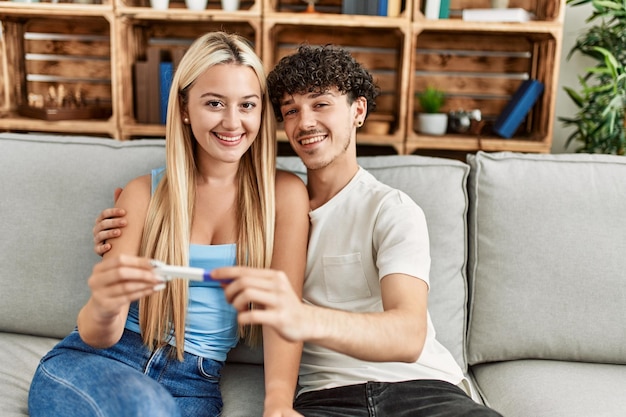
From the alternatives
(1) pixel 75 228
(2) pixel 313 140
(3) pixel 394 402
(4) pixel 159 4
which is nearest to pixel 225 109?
(2) pixel 313 140

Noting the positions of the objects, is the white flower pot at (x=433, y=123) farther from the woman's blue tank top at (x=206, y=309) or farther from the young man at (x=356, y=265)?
the woman's blue tank top at (x=206, y=309)

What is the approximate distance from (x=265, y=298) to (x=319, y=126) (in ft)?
1.88

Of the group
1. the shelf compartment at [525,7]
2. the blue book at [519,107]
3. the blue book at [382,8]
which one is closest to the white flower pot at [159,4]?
the blue book at [382,8]

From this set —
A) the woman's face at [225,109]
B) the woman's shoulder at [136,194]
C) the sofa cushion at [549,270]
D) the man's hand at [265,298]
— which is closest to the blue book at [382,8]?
the sofa cushion at [549,270]

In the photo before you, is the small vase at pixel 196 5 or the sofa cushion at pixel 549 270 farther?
the small vase at pixel 196 5

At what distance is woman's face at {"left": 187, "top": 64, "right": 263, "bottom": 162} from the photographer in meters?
1.28

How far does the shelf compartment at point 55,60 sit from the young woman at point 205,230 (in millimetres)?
1459

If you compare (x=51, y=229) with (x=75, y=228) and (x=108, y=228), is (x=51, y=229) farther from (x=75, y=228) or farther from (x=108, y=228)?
(x=108, y=228)

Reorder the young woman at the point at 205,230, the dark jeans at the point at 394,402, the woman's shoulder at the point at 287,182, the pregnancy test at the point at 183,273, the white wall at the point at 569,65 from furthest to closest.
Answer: the white wall at the point at 569,65 → the woman's shoulder at the point at 287,182 → the young woman at the point at 205,230 → the dark jeans at the point at 394,402 → the pregnancy test at the point at 183,273

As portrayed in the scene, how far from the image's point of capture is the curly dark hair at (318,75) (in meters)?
1.31

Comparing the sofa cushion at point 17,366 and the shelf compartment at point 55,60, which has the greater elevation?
the shelf compartment at point 55,60

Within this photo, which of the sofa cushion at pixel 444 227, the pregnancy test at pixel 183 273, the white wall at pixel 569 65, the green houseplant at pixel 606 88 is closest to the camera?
the pregnancy test at pixel 183 273

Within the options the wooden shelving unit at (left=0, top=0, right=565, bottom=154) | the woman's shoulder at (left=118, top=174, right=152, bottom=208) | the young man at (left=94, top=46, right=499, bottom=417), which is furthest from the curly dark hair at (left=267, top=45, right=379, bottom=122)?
the wooden shelving unit at (left=0, top=0, right=565, bottom=154)

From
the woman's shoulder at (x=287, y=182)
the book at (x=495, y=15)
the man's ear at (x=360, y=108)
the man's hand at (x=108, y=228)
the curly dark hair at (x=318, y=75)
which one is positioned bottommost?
the man's hand at (x=108, y=228)
